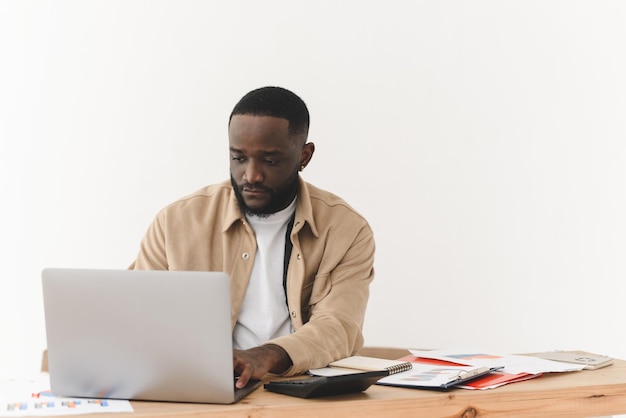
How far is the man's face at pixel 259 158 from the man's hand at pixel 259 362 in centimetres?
57

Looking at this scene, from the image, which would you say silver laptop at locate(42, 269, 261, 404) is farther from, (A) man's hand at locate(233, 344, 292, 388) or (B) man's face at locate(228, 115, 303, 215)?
(B) man's face at locate(228, 115, 303, 215)

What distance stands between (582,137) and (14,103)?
8.06ft

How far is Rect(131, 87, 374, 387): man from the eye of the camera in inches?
91.3

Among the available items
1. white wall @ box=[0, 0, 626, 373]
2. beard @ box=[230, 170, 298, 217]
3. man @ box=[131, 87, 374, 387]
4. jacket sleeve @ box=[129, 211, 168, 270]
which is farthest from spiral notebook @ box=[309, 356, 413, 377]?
white wall @ box=[0, 0, 626, 373]

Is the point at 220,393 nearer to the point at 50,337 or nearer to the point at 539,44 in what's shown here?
the point at 50,337

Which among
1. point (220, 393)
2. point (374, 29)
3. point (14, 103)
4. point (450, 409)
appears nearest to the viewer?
point (220, 393)

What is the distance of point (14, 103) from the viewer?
11.2ft

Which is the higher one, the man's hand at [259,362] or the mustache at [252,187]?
the mustache at [252,187]

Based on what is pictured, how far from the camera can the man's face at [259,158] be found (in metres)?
2.29

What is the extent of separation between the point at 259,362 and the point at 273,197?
27.1 inches

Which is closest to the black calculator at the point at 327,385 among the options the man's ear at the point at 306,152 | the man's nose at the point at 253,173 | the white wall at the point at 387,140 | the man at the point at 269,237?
the man at the point at 269,237

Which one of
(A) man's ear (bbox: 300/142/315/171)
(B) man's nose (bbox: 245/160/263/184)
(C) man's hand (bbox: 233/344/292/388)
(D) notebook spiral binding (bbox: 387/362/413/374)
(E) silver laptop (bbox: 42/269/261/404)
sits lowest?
(D) notebook spiral binding (bbox: 387/362/413/374)

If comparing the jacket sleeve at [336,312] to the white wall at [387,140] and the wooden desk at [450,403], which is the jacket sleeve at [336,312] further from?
the white wall at [387,140]

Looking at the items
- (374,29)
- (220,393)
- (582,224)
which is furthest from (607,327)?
(220,393)
